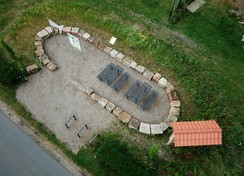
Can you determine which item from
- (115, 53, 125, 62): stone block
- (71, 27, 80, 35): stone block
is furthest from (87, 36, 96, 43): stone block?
(115, 53, 125, 62): stone block

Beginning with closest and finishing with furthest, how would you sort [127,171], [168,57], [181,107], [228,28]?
1. [127,171]
2. [181,107]
3. [168,57]
4. [228,28]

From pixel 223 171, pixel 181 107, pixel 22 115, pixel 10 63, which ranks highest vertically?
pixel 10 63

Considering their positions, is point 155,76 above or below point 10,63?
below

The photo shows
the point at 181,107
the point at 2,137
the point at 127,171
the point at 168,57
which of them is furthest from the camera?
the point at 168,57

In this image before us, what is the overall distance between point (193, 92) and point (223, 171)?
3.88 metres

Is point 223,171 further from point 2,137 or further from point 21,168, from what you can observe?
point 2,137

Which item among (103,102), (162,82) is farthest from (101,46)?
(162,82)

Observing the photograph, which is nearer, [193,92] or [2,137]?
[2,137]

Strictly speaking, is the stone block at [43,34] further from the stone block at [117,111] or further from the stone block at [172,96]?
the stone block at [172,96]

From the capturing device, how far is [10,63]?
1386 cm

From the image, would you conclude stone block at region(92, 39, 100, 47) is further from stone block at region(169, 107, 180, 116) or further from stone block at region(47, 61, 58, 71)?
stone block at region(169, 107, 180, 116)

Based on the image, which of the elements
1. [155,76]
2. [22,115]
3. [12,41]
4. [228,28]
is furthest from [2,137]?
[228,28]

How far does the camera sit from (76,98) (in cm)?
1370

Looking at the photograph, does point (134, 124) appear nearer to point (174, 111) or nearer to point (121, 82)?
point (174, 111)
